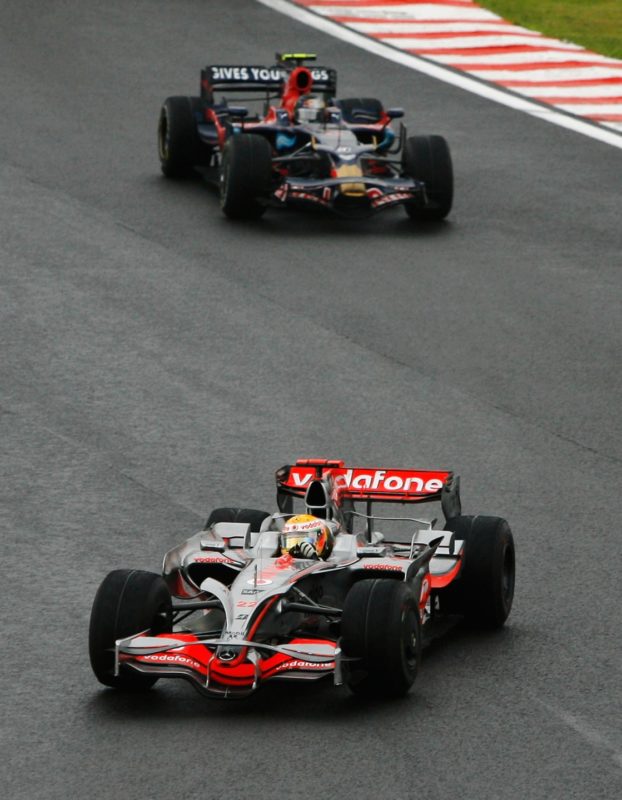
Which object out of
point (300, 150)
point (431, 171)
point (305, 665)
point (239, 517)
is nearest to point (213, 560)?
point (239, 517)

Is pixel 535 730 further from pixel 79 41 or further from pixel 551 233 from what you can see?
pixel 79 41

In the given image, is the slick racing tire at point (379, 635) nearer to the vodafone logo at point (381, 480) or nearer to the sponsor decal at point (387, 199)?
the vodafone logo at point (381, 480)

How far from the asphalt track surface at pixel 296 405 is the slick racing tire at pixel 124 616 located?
0.51ft

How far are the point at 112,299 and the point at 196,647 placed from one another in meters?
7.02

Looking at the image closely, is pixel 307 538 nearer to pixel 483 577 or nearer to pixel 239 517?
pixel 239 517

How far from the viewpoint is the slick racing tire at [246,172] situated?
1581cm

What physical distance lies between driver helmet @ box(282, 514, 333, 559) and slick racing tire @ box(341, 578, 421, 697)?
560 mm

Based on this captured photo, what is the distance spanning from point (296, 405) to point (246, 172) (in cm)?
441

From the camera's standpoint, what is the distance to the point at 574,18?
81.7ft

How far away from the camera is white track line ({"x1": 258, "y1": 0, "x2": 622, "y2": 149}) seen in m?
20.4

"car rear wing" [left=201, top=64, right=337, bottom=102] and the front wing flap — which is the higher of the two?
the front wing flap

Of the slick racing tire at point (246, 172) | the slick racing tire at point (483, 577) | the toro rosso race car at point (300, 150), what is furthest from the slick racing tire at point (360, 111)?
the slick racing tire at point (483, 577)

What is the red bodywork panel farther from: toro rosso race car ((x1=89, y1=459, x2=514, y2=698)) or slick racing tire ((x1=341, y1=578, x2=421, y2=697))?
slick racing tire ((x1=341, y1=578, x2=421, y2=697))

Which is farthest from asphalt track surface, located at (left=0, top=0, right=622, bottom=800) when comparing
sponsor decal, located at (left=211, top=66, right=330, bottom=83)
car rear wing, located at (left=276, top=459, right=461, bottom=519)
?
sponsor decal, located at (left=211, top=66, right=330, bottom=83)
